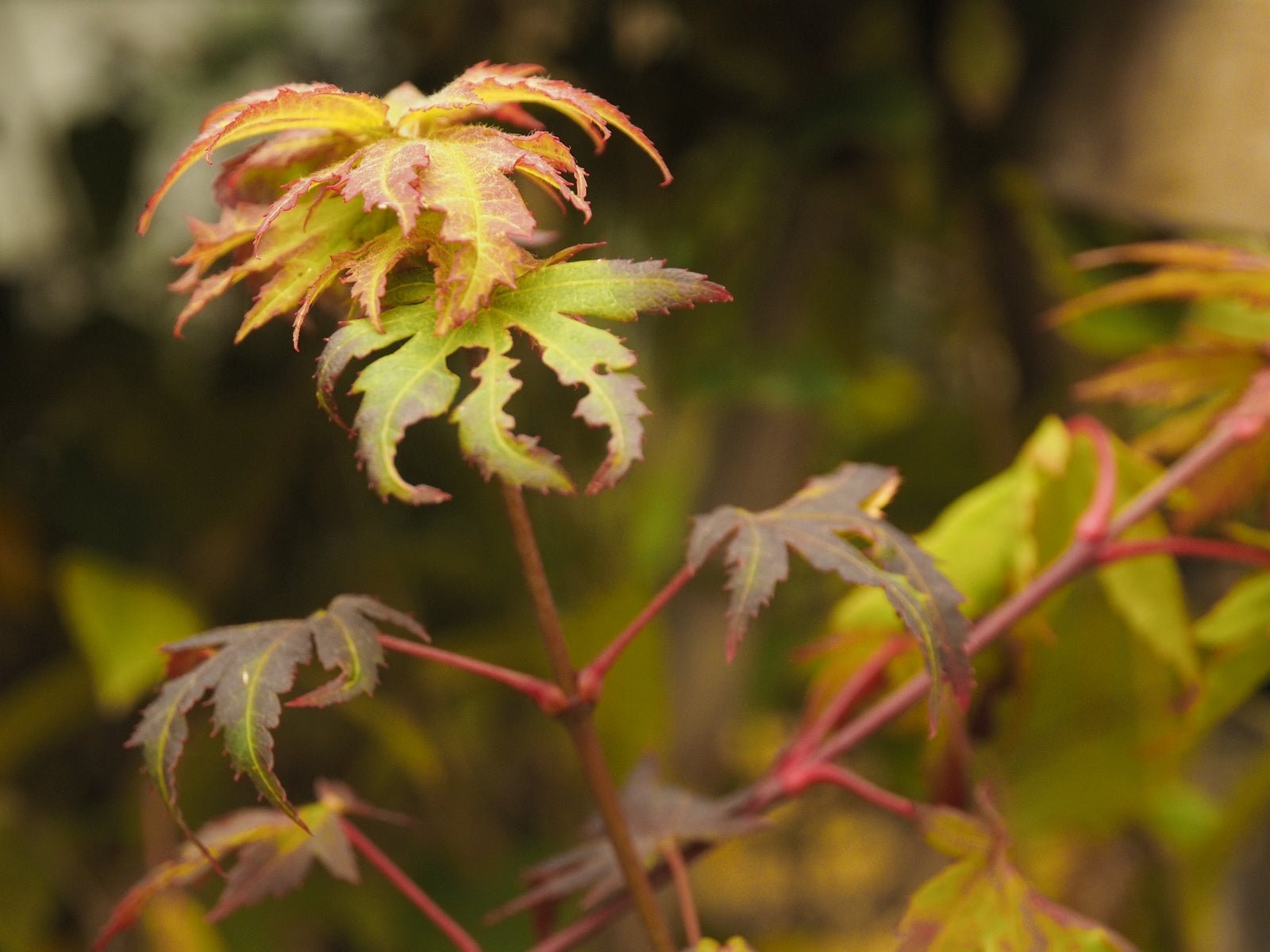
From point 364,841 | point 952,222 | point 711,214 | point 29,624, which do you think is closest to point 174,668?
point 364,841

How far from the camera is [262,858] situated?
32 centimetres

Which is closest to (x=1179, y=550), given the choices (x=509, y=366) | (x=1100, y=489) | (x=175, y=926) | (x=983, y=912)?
(x=1100, y=489)

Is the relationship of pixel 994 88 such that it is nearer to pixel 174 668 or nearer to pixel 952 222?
pixel 952 222

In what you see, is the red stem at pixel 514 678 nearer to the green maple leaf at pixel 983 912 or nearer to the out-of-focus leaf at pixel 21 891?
the green maple leaf at pixel 983 912

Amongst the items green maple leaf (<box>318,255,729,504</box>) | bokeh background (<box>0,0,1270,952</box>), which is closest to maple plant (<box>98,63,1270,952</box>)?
green maple leaf (<box>318,255,729,504</box>)

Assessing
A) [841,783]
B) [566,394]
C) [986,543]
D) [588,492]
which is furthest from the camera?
[566,394]

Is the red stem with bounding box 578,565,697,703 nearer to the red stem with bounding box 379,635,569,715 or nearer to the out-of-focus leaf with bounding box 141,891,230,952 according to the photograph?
the red stem with bounding box 379,635,569,715

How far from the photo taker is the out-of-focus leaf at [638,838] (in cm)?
34

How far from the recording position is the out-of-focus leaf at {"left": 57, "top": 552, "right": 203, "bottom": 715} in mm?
698

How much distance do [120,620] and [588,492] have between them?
0.63 metres

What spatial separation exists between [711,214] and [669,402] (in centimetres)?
15

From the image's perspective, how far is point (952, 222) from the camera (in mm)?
800

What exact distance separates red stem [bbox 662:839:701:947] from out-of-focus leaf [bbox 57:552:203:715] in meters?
0.45

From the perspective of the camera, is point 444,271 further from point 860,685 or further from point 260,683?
point 860,685
